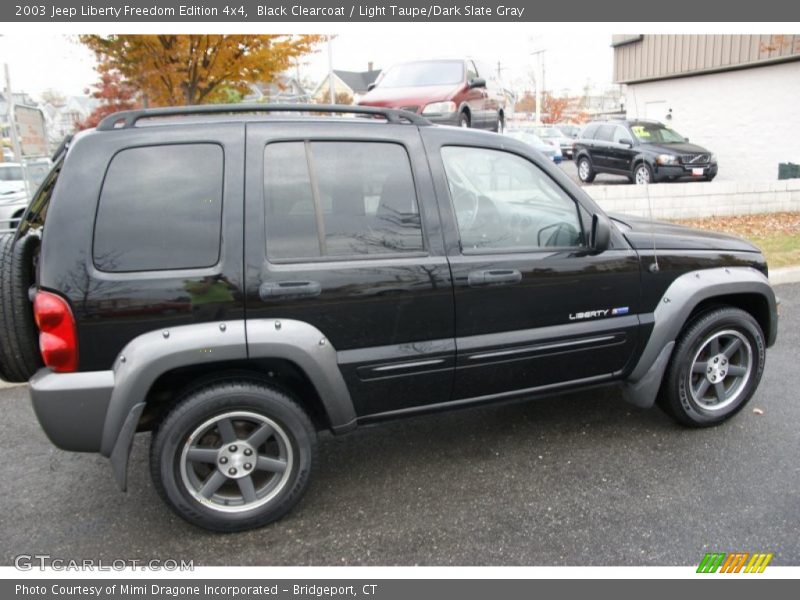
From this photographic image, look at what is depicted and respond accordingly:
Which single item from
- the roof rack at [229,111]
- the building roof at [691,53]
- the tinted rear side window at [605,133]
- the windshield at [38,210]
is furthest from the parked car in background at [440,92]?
the building roof at [691,53]

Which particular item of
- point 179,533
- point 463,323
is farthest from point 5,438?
point 463,323

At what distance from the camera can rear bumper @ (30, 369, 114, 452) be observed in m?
2.50

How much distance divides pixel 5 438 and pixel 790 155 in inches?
718

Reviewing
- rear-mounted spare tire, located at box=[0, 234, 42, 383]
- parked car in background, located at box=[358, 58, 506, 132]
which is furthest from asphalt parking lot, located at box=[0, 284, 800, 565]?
parked car in background, located at box=[358, 58, 506, 132]

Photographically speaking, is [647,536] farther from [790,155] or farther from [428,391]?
[790,155]

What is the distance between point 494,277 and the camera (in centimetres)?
296

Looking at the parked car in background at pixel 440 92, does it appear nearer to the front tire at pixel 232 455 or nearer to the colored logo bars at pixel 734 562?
the front tire at pixel 232 455

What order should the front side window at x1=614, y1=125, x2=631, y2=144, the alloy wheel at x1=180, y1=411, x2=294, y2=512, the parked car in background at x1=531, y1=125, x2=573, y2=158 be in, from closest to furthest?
the alloy wheel at x1=180, y1=411, x2=294, y2=512
the front side window at x1=614, y1=125, x2=631, y2=144
the parked car in background at x1=531, y1=125, x2=573, y2=158

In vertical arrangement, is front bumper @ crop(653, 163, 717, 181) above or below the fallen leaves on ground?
above

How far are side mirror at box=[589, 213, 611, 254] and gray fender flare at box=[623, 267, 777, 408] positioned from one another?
563 mm

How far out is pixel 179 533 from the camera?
2.82 meters

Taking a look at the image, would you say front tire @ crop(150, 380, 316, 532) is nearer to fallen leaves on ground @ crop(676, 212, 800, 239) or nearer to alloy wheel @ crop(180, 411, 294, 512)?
alloy wheel @ crop(180, 411, 294, 512)

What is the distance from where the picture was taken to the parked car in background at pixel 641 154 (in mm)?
13242

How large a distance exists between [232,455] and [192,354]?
21.3 inches
